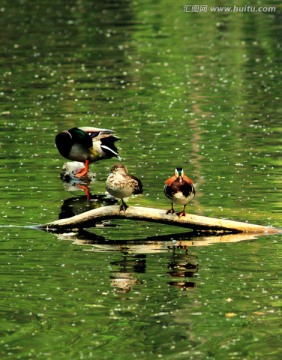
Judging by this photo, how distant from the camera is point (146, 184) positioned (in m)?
20.6

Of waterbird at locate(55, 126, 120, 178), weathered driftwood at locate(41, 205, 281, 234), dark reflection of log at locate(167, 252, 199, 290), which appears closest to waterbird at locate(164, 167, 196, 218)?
weathered driftwood at locate(41, 205, 281, 234)

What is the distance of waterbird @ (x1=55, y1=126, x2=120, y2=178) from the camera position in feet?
71.8

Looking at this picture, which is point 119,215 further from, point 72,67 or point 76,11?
point 76,11

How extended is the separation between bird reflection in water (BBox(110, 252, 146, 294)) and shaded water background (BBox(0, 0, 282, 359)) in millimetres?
36

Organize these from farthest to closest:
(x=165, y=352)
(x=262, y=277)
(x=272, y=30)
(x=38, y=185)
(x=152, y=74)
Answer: (x=272, y=30)
(x=152, y=74)
(x=38, y=185)
(x=262, y=277)
(x=165, y=352)

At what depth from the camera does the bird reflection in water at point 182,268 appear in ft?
49.4

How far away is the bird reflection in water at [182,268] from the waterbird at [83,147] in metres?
5.31

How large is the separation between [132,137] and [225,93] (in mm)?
5833

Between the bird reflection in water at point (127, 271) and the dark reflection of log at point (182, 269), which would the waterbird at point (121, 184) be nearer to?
the bird reflection in water at point (127, 271)

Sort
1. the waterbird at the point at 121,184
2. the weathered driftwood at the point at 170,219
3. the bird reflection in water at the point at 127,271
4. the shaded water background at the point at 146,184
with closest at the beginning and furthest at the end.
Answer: the shaded water background at the point at 146,184 → the bird reflection in water at the point at 127,271 → the weathered driftwood at the point at 170,219 → the waterbird at the point at 121,184

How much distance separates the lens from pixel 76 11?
4881 centimetres

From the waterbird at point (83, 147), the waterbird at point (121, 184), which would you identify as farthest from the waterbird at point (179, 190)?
the waterbird at point (83, 147)

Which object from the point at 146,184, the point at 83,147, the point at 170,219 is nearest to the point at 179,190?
the point at 170,219

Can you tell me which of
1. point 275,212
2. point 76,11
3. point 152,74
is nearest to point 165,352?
point 275,212
